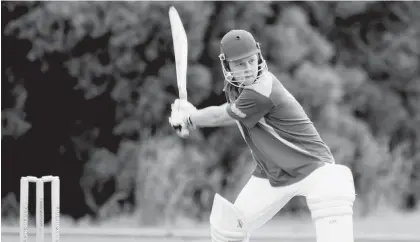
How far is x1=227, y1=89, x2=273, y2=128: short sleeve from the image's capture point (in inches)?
129

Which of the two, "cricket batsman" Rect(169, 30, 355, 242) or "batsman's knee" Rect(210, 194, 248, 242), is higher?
"cricket batsman" Rect(169, 30, 355, 242)

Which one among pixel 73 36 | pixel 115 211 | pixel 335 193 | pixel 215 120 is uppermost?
pixel 73 36

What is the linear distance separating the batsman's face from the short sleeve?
0.18ft

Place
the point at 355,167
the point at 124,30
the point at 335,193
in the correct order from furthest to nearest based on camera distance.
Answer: the point at 355,167 < the point at 124,30 < the point at 335,193

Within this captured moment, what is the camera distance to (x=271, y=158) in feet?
11.0

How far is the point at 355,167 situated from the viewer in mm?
7316

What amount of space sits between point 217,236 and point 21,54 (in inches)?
161

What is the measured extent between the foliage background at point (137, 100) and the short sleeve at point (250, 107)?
3.57 meters

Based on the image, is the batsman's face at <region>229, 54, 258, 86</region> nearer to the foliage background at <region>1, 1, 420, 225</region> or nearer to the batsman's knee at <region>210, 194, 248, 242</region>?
the batsman's knee at <region>210, 194, 248, 242</region>

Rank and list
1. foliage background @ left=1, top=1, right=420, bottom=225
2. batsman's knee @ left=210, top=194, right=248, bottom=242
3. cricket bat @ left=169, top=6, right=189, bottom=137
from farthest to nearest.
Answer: foliage background @ left=1, top=1, right=420, bottom=225 < cricket bat @ left=169, top=6, right=189, bottom=137 < batsman's knee @ left=210, top=194, right=248, bottom=242

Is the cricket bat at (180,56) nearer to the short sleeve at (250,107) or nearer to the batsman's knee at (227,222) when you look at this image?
the short sleeve at (250,107)

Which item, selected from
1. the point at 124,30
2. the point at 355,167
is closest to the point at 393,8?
the point at 355,167

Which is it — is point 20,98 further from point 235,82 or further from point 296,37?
point 235,82

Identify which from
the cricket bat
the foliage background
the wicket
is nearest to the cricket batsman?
the cricket bat
